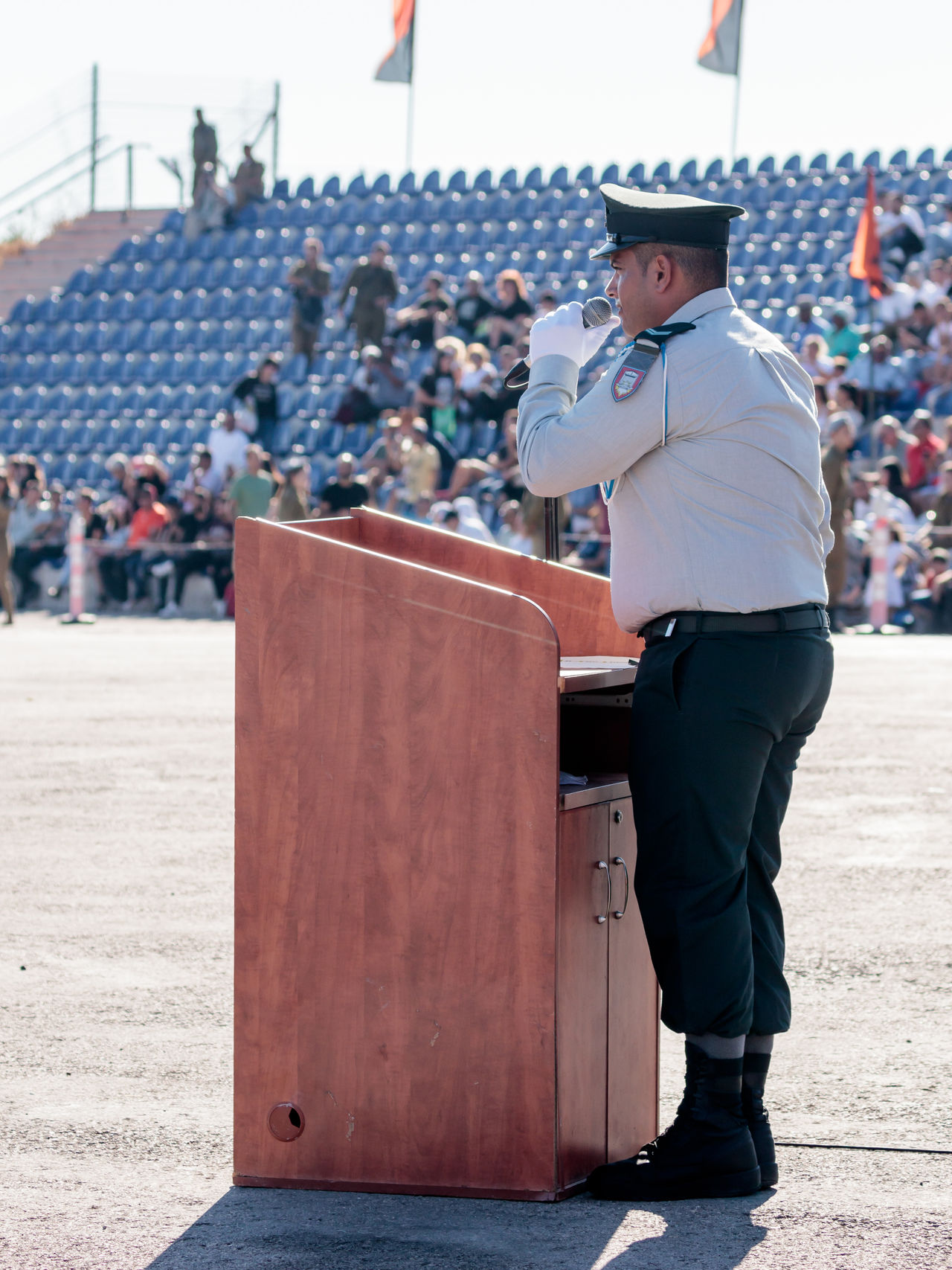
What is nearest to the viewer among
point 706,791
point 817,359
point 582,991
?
point 706,791

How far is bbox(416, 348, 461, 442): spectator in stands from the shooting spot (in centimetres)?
2077

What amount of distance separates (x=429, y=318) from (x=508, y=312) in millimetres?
1765

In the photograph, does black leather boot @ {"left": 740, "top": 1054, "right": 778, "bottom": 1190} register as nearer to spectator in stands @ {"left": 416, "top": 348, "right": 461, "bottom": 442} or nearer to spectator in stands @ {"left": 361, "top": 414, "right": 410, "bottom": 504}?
spectator in stands @ {"left": 361, "top": 414, "right": 410, "bottom": 504}

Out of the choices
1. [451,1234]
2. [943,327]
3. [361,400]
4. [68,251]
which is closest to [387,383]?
[361,400]

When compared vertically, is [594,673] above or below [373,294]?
below

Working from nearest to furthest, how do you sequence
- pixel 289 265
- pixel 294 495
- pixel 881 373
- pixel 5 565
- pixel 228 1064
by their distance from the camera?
pixel 228 1064 → pixel 294 495 → pixel 5 565 → pixel 881 373 → pixel 289 265

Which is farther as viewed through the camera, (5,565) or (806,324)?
(806,324)

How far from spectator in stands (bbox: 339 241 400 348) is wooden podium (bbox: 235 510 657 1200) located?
20.3 metres

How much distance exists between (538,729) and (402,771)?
27 centimetres

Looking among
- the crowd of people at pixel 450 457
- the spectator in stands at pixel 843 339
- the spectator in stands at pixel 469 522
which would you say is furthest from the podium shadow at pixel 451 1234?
the spectator in stands at pixel 843 339

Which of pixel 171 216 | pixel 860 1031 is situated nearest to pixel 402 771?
pixel 860 1031

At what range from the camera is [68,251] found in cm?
3303

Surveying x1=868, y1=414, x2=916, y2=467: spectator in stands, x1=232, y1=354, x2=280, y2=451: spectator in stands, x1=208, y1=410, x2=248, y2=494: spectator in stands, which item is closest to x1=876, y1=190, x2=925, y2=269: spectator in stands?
x1=868, y1=414, x2=916, y2=467: spectator in stands

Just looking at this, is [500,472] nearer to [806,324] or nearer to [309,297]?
[806,324]
